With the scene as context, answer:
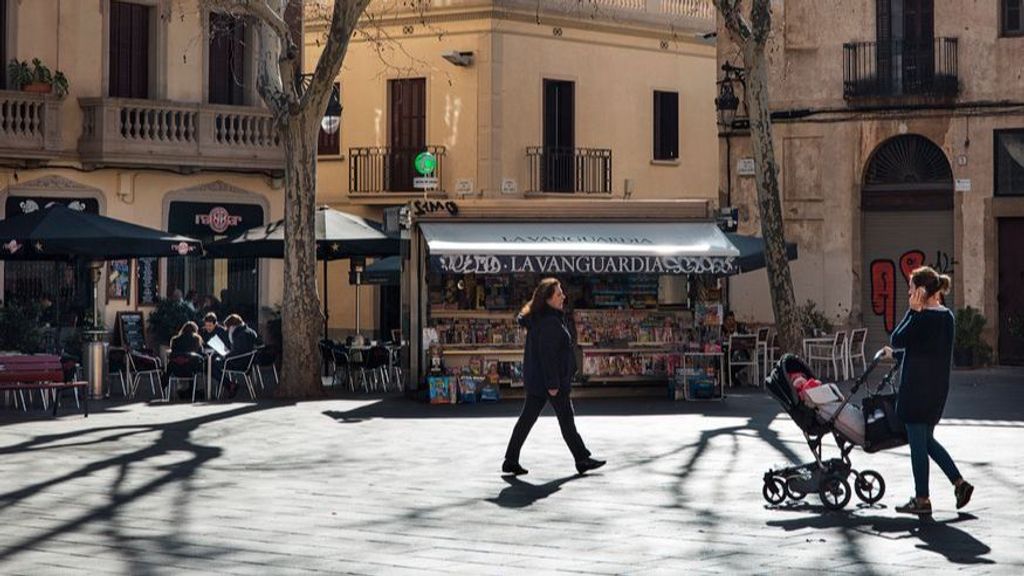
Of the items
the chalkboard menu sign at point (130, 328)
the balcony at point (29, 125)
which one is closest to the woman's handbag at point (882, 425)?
the chalkboard menu sign at point (130, 328)

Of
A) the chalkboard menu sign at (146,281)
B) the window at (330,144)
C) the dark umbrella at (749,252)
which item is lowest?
the chalkboard menu sign at (146,281)

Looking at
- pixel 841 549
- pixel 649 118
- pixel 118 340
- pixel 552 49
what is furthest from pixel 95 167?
pixel 841 549

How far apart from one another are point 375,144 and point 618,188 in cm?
545

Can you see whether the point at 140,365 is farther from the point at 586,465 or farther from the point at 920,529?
the point at 920,529

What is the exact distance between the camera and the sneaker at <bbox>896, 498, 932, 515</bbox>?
520 inches

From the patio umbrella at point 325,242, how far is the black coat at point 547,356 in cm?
1258

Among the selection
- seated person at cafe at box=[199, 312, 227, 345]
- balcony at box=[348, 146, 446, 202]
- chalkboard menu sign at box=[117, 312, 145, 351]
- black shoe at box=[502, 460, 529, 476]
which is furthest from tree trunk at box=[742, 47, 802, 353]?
balcony at box=[348, 146, 446, 202]

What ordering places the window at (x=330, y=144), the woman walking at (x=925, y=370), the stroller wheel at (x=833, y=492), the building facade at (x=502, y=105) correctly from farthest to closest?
the window at (x=330, y=144), the building facade at (x=502, y=105), the stroller wheel at (x=833, y=492), the woman walking at (x=925, y=370)

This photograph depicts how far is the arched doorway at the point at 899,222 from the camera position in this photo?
35250 mm

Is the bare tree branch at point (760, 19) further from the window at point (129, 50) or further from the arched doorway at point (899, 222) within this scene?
the window at point (129, 50)

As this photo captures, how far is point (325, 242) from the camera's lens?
29.7 m

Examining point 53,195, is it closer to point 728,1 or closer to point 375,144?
point 375,144

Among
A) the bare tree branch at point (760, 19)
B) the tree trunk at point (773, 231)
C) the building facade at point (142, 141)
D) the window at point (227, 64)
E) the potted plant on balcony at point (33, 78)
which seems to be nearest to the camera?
the bare tree branch at point (760, 19)

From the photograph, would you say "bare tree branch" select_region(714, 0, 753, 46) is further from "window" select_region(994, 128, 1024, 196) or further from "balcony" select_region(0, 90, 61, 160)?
"balcony" select_region(0, 90, 61, 160)
